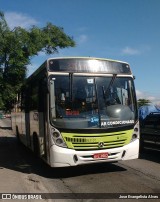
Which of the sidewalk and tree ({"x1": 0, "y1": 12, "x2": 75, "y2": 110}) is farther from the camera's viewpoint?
tree ({"x1": 0, "y1": 12, "x2": 75, "y2": 110})

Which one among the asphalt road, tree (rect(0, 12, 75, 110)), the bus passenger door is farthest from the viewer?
tree (rect(0, 12, 75, 110))

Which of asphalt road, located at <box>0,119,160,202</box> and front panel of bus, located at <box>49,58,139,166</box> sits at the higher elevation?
front panel of bus, located at <box>49,58,139,166</box>

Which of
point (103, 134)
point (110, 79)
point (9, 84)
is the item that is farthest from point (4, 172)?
point (9, 84)

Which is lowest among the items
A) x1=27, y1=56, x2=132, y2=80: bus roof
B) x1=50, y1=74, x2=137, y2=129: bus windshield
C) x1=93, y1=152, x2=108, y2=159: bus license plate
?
x1=93, y1=152, x2=108, y2=159: bus license plate

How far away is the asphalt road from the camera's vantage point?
773 centimetres

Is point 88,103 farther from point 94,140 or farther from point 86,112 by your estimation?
point 94,140

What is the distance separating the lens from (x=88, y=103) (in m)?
9.57

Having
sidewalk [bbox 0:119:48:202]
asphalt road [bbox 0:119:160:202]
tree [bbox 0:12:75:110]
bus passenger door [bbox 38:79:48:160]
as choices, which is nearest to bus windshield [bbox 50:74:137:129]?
bus passenger door [bbox 38:79:48:160]

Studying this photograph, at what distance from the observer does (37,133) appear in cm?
1111

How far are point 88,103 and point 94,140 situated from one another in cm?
101

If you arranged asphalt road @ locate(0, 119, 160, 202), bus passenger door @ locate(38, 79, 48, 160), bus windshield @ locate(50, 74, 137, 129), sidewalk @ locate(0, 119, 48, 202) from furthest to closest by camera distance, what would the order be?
bus passenger door @ locate(38, 79, 48, 160) < bus windshield @ locate(50, 74, 137, 129) < sidewalk @ locate(0, 119, 48, 202) < asphalt road @ locate(0, 119, 160, 202)

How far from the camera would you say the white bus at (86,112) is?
30.4 feet

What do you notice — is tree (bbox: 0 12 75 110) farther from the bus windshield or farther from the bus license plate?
the bus license plate

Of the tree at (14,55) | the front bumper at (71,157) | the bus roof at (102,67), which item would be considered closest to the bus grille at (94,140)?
the front bumper at (71,157)
